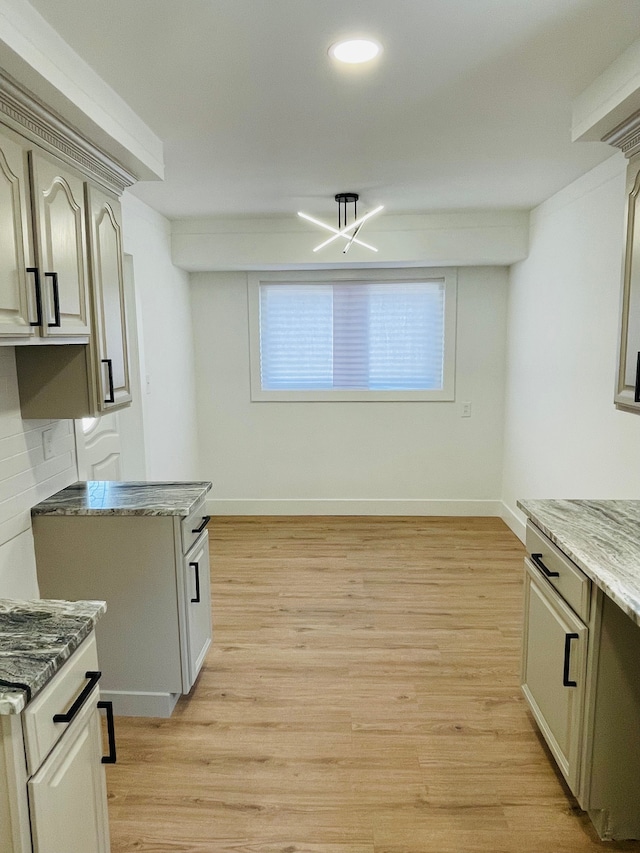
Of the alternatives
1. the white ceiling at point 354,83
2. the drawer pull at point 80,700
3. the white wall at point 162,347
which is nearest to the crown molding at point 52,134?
the white ceiling at point 354,83

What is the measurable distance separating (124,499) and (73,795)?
130cm

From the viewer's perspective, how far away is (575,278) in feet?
11.3

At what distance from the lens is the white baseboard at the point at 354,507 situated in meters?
5.18

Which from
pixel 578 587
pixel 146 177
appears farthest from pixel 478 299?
pixel 578 587

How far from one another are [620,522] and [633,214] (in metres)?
1.13

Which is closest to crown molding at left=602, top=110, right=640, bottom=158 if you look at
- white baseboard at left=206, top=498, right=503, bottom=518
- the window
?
the window

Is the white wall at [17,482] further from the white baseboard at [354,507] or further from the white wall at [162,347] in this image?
the white baseboard at [354,507]

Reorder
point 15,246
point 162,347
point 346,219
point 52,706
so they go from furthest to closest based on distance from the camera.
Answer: point 162,347, point 346,219, point 15,246, point 52,706

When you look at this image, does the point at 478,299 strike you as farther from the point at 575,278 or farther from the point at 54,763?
the point at 54,763

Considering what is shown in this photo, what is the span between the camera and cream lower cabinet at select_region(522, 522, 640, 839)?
1728 mm

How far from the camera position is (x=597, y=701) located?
1.75m

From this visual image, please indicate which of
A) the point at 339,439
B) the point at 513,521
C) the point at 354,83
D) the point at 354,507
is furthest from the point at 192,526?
the point at 513,521

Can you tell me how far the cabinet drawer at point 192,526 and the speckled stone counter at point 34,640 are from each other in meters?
0.80

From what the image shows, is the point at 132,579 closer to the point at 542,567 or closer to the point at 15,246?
the point at 15,246
